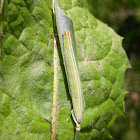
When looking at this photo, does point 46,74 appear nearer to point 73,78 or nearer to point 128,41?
point 73,78

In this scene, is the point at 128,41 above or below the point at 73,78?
below

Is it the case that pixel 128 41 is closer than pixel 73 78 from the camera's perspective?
No

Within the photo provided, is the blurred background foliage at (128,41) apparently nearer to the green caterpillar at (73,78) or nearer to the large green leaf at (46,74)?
the large green leaf at (46,74)

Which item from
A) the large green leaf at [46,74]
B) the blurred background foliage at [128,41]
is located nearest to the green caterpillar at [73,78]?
the large green leaf at [46,74]

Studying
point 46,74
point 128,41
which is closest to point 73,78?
point 46,74

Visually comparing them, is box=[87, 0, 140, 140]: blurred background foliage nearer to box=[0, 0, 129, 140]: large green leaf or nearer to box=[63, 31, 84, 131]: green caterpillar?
box=[0, 0, 129, 140]: large green leaf

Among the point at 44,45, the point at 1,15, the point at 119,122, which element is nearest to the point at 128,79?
the point at 119,122

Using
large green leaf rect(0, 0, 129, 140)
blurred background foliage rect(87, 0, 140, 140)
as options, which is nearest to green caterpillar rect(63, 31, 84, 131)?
large green leaf rect(0, 0, 129, 140)
